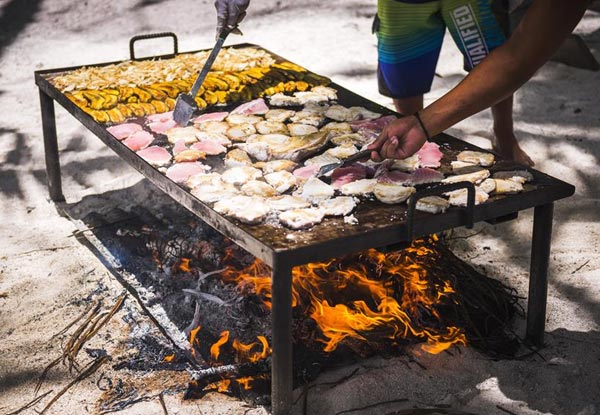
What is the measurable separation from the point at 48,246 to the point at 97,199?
62 cm

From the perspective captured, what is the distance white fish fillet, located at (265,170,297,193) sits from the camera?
132 inches

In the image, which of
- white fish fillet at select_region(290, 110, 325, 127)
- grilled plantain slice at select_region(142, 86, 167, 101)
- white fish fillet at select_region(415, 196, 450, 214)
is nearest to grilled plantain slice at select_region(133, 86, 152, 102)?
grilled plantain slice at select_region(142, 86, 167, 101)

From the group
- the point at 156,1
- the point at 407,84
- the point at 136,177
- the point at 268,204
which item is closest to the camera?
the point at 268,204

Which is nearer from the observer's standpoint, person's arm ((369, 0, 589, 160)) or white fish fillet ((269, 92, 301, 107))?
person's arm ((369, 0, 589, 160))

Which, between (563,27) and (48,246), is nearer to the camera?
(563,27)

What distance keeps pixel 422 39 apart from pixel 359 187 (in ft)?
5.83

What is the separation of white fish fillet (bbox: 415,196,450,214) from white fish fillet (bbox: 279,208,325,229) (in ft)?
1.26

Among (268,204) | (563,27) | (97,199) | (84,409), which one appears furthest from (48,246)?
(563,27)

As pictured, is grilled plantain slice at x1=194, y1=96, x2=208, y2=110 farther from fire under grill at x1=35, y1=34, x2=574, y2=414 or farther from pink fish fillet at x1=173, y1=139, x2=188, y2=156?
fire under grill at x1=35, y1=34, x2=574, y2=414

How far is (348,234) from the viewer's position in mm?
2867

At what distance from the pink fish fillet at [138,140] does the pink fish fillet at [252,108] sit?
583 mm

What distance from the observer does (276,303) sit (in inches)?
112

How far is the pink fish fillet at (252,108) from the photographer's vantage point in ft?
14.0

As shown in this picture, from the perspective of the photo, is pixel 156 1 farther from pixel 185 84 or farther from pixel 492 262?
pixel 492 262
